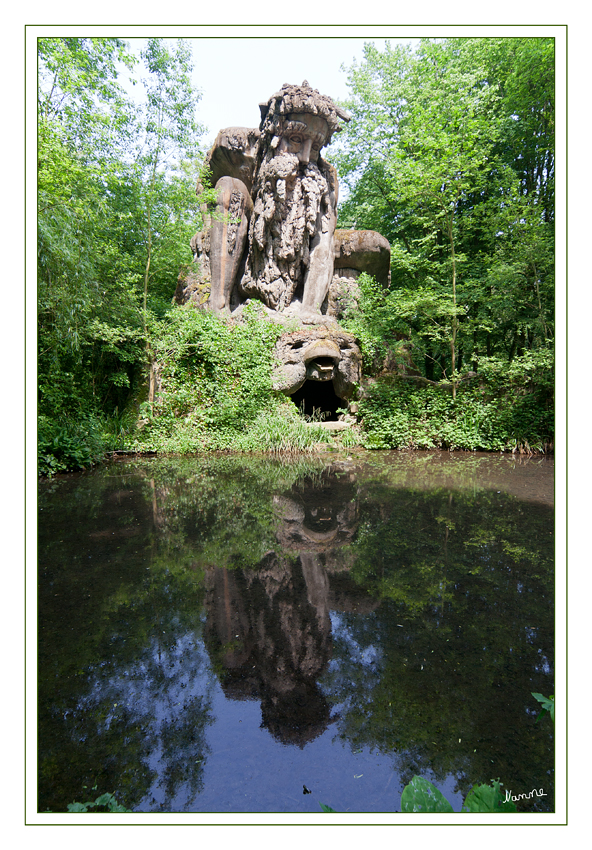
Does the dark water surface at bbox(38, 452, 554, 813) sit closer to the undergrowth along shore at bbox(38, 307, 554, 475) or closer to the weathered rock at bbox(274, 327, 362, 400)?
the undergrowth along shore at bbox(38, 307, 554, 475)

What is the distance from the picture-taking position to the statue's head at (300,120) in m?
10.7

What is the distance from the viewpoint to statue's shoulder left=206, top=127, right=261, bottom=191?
12188 millimetres

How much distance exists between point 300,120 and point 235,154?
2.31 metres

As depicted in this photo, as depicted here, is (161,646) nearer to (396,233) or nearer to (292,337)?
(292,337)

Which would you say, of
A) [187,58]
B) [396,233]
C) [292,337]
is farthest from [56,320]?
[396,233]

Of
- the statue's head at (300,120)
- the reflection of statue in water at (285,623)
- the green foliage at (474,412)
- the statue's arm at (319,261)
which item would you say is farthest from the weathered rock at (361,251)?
the reflection of statue in water at (285,623)

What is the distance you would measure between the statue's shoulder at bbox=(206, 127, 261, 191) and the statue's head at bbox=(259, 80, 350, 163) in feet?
2.39

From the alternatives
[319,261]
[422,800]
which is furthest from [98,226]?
[422,800]

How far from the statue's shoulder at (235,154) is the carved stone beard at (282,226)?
1.08 metres

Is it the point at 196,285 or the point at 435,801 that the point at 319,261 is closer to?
the point at 196,285

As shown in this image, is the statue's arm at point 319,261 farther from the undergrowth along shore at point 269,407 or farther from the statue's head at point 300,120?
the undergrowth along shore at point 269,407

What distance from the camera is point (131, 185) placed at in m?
9.64

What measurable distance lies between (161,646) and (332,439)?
802 cm

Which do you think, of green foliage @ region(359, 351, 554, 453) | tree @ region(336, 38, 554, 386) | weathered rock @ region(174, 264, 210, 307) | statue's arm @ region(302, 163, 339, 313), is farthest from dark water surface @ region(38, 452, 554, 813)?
weathered rock @ region(174, 264, 210, 307)
